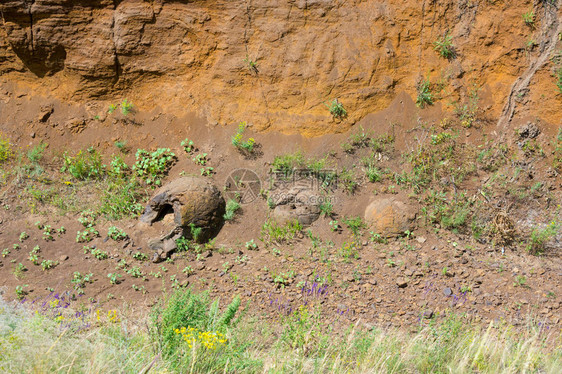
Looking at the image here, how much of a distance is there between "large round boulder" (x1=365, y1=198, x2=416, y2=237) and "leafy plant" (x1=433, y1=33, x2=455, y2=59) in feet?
8.56

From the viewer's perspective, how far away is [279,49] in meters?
7.22

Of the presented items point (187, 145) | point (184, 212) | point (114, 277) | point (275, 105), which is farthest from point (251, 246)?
point (275, 105)

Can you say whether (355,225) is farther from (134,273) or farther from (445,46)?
(445,46)

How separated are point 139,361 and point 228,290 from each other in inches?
79.2

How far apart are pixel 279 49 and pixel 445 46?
99.5 inches

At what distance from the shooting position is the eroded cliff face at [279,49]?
7000mm

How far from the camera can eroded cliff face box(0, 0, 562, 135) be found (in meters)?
7.00

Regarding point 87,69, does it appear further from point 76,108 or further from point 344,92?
point 344,92

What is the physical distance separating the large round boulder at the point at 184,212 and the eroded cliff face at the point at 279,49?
1558 millimetres

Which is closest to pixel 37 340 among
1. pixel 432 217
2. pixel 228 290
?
pixel 228 290

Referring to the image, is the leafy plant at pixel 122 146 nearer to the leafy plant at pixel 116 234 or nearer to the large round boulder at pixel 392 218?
the leafy plant at pixel 116 234

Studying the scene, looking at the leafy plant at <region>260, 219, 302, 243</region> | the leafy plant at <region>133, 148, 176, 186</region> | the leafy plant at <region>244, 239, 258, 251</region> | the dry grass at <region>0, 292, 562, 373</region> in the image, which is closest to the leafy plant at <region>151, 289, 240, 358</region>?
the dry grass at <region>0, 292, 562, 373</region>

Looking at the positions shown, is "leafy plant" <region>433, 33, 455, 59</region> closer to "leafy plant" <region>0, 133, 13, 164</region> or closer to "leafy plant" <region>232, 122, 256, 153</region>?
"leafy plant" <region>232, 122, 256, 153</region>

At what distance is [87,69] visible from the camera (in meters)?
7.35
